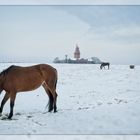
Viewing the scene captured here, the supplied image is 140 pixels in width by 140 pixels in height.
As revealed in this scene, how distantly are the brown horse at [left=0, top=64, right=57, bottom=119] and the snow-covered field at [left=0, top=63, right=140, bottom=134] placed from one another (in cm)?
5

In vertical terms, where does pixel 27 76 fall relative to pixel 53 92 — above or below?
above

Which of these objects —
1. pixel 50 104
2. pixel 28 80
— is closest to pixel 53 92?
pixel 50 104

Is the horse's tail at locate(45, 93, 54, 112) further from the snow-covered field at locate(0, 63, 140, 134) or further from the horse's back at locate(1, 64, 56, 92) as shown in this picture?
the horse's back at locate(1, 64, 56, 92)

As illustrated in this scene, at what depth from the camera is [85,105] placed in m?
2.32

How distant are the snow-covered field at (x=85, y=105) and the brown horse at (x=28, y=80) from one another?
48 mm

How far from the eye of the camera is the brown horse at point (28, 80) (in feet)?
7.41

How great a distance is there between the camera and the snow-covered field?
2174mm

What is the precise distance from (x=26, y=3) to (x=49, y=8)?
0.71 feet

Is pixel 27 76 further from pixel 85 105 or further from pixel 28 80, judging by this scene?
pixel 85 105

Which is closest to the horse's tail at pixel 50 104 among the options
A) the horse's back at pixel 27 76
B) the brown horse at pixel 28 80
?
the brown horse at pixel 28 80

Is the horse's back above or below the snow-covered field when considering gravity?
above

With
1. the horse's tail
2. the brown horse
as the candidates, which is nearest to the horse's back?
the brown horse

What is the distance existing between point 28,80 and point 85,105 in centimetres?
56

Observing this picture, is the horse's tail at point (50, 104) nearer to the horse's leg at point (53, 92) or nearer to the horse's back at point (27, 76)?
the horse's leg at point (53, 92)
